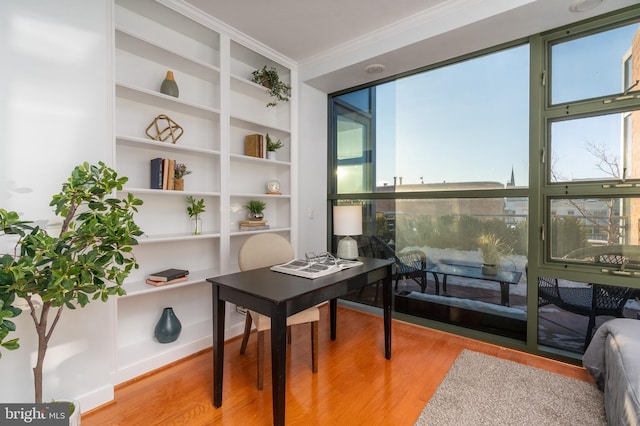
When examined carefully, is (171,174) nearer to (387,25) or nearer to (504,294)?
(387,25)

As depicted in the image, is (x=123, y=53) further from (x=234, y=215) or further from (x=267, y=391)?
(x=267, y=391)

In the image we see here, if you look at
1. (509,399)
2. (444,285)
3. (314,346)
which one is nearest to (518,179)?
(444,285)

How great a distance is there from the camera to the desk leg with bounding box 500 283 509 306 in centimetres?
258

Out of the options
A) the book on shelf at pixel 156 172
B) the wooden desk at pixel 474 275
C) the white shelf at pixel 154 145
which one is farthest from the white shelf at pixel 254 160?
the wooden desk at pixel 474 275

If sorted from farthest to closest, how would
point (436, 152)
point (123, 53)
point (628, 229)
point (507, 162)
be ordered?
point (436, 152), point (507, 162), point (123, 53), point (628, 229)

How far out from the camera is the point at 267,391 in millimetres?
1964

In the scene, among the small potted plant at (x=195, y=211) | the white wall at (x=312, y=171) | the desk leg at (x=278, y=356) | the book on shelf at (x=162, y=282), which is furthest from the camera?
the white wall at (x=312, y=171)

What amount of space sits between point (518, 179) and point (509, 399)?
163 centimetres

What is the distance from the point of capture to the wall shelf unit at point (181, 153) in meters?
2.23

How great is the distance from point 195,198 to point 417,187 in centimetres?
210

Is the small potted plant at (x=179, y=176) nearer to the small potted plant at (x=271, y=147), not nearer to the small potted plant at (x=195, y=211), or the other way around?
the small potted plant at (x=195, y=211)

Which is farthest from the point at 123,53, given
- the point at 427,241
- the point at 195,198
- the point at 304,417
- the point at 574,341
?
the point at 574,341

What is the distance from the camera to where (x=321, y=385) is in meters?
2.03

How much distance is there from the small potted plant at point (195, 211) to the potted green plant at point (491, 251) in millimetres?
2435
